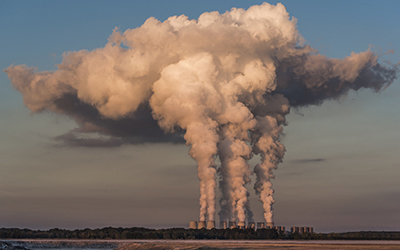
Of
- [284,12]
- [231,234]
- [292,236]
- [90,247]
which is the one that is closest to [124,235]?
[90,247]

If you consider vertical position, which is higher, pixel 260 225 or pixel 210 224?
pixel 260 225

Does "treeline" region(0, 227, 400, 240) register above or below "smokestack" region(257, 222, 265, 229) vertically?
below

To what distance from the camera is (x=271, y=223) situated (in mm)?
154250

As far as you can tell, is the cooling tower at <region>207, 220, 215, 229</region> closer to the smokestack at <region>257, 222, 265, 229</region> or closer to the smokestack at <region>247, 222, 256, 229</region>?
the smokestack at <region>247, 222, 256, 229</region>

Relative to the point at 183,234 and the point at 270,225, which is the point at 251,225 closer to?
the point at 270,225

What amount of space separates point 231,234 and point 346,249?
158 ft

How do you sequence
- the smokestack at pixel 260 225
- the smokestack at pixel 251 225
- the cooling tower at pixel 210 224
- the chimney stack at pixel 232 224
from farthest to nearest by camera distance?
1. the smokestack at pixel 260 225
2. the smokestack at pixel 251 225
3. the chimney stack at pixel 232 224
4. the cooling tower at pixel 210 224

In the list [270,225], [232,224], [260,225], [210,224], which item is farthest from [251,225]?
[210,224]

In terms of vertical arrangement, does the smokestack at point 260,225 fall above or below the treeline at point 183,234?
above

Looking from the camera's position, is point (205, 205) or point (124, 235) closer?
point (205, 205)

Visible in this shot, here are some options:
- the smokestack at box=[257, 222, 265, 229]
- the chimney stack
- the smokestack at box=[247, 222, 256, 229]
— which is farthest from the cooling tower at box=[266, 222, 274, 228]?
the chimney stack

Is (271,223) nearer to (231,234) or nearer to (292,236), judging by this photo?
(292,236)

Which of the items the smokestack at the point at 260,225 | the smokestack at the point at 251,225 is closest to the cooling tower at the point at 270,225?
the smokestack at the point at 260,225

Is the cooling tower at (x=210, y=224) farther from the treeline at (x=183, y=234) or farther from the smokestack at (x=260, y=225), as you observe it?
the smokestack at (x=260, y=225)
